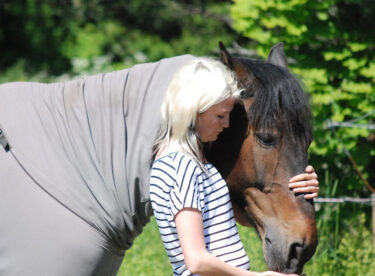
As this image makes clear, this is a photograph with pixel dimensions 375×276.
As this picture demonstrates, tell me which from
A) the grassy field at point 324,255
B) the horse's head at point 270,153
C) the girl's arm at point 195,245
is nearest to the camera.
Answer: the girl's arm at point 195,245

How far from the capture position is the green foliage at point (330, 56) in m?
4.92

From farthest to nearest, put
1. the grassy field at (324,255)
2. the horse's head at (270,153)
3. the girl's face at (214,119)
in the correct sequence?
the grassy field at (324,255), the horse's head at (270,153), the girl's face at (214,119)

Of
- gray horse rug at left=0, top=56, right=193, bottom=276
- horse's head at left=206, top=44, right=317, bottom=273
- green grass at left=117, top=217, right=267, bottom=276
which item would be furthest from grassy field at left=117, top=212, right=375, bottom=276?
gray horse rug at left=0, top=56, right=193, bottom=276

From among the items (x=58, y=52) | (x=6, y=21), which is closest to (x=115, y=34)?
(x=58, y=52)

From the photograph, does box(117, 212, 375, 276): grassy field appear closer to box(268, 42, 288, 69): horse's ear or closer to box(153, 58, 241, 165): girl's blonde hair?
box(268, 42, 288, 69): horse's ear

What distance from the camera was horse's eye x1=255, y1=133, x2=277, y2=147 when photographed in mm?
2451

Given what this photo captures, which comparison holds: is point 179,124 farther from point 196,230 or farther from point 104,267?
point 104,267

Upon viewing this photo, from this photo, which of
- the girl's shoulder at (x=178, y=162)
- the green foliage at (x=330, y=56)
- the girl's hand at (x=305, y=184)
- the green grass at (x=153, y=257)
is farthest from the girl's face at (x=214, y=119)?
the green foliage at (x=330, y=56)

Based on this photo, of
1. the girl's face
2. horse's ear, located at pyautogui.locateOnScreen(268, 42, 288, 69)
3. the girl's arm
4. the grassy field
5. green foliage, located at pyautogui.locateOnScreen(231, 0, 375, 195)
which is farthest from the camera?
green foliage, located at pyautogui.locateOnScreen(231, 0, 375, 195)

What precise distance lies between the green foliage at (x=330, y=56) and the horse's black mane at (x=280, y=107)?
2.48 meters

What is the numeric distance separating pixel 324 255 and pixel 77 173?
268 cm

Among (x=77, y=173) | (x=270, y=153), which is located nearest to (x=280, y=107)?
(x=270, y=153)

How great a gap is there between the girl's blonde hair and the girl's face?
2 centimetres

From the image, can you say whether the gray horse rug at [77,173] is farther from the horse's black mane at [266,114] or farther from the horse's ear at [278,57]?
the horse's ear at [278,57]
